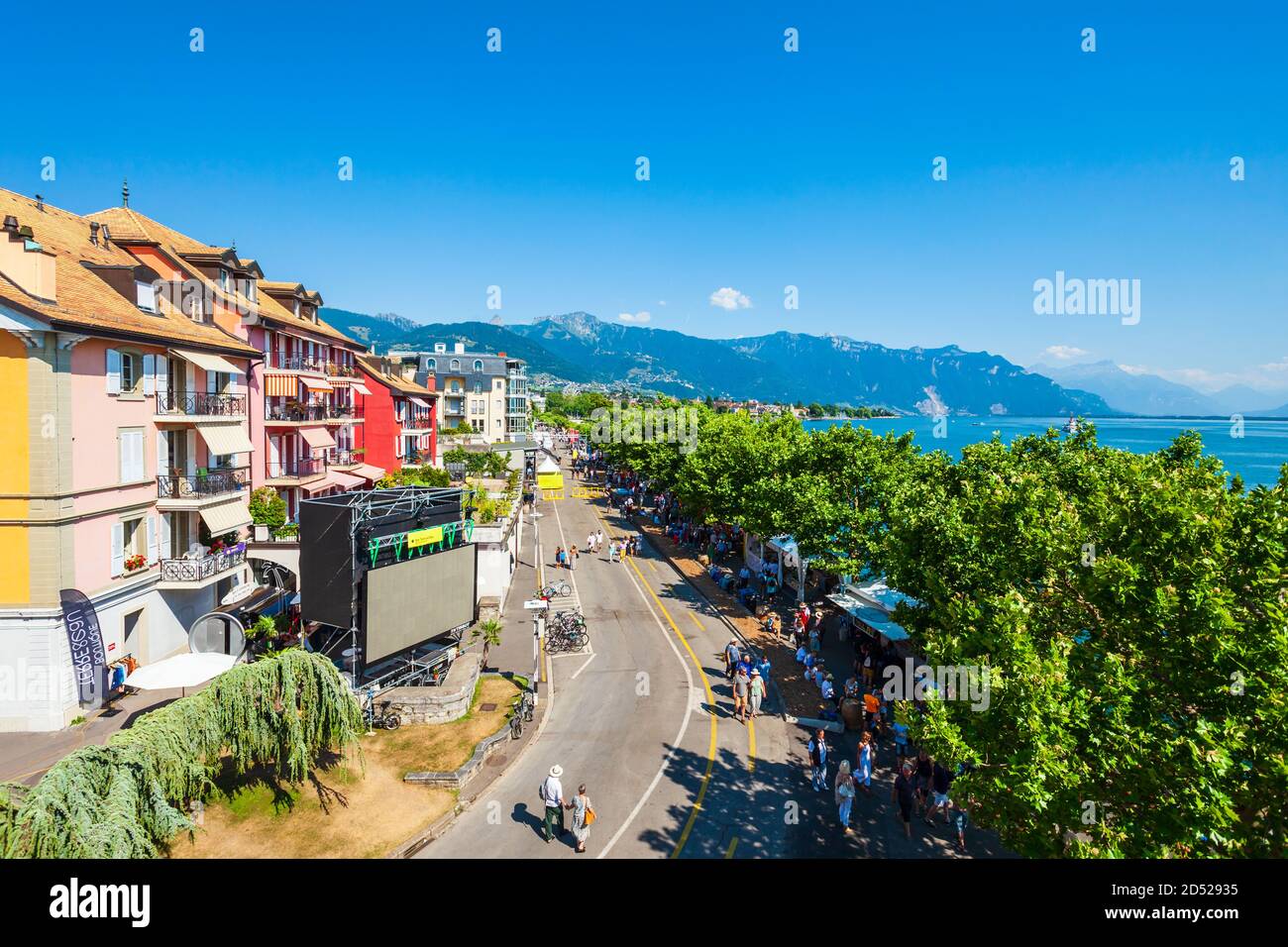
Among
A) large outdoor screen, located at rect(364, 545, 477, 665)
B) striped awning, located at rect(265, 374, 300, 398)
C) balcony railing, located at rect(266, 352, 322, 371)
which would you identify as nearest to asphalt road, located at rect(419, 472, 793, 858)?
large outdoor screen, located at rect(364, 545, 477, 665)

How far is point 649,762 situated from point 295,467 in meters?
27.1

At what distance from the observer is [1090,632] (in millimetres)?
13789

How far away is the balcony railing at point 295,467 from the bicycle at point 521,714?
20406mm

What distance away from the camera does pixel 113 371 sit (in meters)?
23.2

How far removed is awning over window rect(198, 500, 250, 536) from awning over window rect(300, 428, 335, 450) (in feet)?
27.1

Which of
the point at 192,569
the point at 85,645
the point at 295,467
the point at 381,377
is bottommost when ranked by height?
the point at 85,645

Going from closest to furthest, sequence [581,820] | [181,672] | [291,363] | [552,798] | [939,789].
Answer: [581,820]
[552,798]
[939,789]
[181,672]
[291,363]

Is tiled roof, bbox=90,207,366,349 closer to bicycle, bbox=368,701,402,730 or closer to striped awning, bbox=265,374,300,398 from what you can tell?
striped awning, bbox=265,374,300,398

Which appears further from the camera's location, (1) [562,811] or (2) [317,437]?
(2) [317,437]

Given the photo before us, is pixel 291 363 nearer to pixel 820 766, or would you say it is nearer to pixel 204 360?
pixel 204 360

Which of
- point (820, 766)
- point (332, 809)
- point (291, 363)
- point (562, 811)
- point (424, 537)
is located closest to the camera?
point (562, 811)

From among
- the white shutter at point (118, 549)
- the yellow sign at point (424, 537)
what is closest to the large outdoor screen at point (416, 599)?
the yellow sign at point (424, 537)

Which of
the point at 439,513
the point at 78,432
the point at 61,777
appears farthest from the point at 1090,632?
the point at 78,432

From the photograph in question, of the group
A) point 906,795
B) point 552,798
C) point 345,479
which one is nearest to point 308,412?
point 345,479
